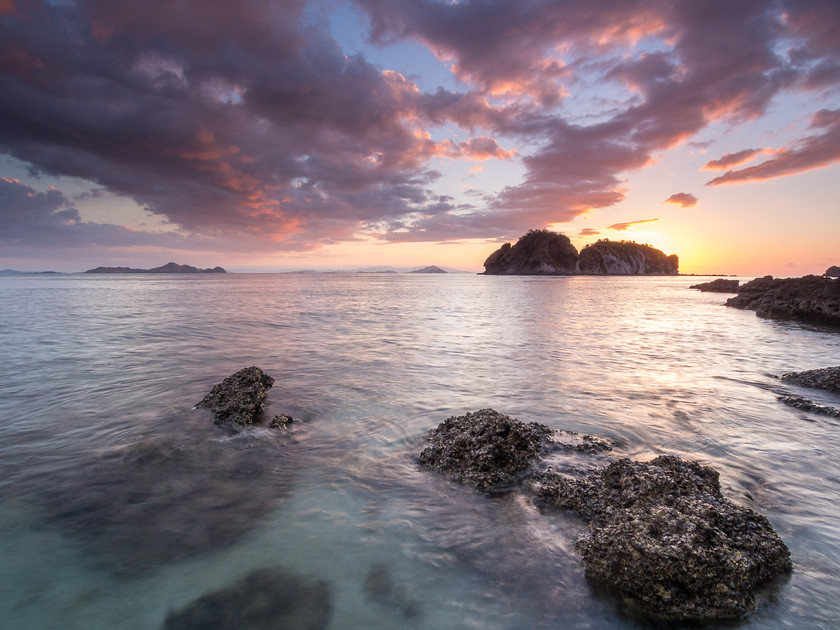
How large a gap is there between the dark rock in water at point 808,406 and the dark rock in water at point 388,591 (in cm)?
920

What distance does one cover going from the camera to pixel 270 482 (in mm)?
5188

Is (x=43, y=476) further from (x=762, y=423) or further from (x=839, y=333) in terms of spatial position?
(x=839, y=333)

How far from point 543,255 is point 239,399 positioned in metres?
192

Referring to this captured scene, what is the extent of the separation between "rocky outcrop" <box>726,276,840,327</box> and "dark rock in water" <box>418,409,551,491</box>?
26.7m

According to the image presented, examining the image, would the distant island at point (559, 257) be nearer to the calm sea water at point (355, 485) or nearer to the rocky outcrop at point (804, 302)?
the rocky outcrop at point (804, 302)

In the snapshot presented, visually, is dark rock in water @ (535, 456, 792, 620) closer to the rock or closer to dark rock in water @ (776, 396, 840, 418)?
dark rock in water @ (776, 396, 840, 418)

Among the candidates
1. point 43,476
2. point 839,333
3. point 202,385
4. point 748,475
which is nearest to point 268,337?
point 202,385

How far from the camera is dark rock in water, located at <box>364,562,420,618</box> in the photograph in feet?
10.8

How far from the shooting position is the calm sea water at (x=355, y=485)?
335cm

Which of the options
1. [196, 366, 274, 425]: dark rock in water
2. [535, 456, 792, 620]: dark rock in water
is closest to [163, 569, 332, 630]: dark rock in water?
[535, 456, 792, 620]: dark rock in water

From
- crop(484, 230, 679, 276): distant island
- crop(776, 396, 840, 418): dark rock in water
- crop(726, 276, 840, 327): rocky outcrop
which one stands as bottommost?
crop(776, 396, 840, 418): dark rock in water

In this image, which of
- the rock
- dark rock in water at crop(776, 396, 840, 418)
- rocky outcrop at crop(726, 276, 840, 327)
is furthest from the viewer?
the rock

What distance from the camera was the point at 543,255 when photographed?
185 metres

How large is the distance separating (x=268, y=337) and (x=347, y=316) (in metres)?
9.24
